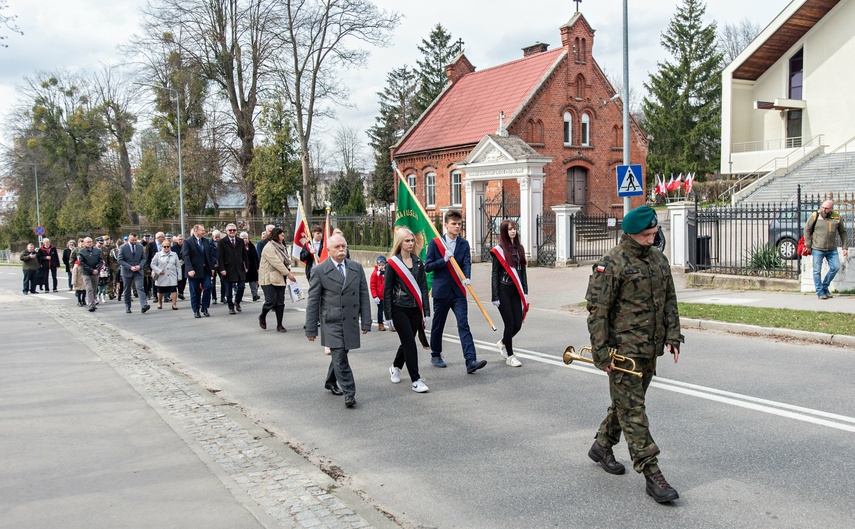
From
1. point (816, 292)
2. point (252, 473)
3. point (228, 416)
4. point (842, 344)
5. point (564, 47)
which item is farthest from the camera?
point (564, 47)

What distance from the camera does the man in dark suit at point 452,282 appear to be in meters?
8.05

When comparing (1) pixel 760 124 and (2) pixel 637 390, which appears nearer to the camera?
(2) pixel 637 390

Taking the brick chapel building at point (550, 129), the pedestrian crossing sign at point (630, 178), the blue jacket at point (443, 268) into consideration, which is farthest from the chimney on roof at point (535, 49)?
the blue jacket at point (443, 268)

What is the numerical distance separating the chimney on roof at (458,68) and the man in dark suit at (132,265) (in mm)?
29309

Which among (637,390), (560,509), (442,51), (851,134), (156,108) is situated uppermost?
(442,51)

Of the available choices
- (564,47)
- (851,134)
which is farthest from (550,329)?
(851,134)

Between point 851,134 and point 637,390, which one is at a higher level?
point 851,134

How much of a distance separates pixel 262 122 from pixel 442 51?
93.3 feet

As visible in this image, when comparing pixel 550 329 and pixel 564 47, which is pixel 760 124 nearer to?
A: pixel 564 47

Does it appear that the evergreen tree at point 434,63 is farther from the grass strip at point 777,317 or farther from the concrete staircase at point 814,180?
the grass strip at point 777,317

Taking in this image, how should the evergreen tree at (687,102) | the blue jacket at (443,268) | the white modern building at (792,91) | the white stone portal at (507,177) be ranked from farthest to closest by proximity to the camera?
the evergreen tree at (687,102) → the white modern building at (792,91) → the white stone portal at (507,177) → the blue jacket at (443,268)

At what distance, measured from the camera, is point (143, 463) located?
17.4 feet

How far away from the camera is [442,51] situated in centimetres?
6381

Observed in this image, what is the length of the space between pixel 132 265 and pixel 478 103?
24738 mm
